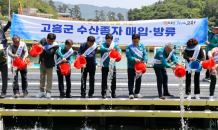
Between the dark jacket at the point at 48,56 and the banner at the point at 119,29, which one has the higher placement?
the banner at the point at 119,29

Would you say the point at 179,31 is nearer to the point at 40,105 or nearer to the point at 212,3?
the point at 40,105

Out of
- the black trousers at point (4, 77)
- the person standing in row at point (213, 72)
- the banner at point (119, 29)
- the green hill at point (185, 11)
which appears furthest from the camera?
the green hill at point (185, 11)

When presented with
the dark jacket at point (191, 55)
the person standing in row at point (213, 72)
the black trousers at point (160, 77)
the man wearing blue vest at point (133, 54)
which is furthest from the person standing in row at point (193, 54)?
the man wearing blue vest at point (133, 54)

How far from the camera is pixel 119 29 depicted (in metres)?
9.59

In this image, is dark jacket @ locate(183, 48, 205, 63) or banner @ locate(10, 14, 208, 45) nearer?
dark jacket @ locate(183, 48, 205, 63)

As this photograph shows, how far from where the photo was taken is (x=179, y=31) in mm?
9453

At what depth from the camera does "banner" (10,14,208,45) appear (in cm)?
929

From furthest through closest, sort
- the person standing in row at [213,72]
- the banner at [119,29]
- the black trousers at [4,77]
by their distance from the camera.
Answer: the banner at [119,29] < the black trousers at [4,77] < the person standing in row at [213,72]

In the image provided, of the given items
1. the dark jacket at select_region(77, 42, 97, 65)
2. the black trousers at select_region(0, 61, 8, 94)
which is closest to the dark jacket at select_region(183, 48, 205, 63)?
the dark jacket at select_region(77, 42, 97, 65)

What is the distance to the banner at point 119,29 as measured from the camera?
9289 millimetres

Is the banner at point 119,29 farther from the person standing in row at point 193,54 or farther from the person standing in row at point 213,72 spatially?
the person standing in row at point 193,54

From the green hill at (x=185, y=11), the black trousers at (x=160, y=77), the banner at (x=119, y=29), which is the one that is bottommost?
the black trousers at (x=160, y=77)

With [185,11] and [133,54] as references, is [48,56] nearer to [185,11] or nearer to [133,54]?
[133,54]

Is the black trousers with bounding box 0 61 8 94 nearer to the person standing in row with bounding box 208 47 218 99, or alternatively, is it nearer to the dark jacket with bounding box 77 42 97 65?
the dark jacket with bounding box 77 42 97 65
